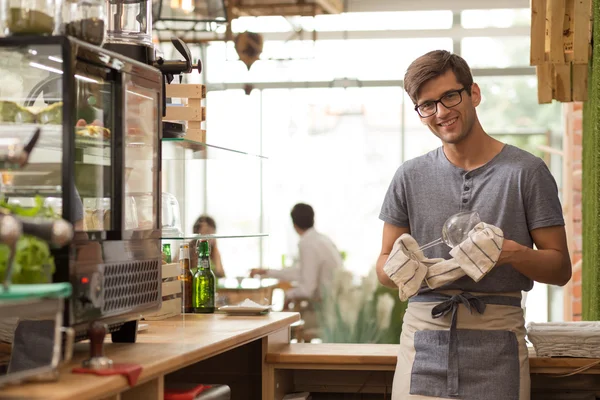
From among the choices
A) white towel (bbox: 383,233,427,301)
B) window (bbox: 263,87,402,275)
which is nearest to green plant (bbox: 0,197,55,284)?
white towel (bbox: 383,233,427,301)

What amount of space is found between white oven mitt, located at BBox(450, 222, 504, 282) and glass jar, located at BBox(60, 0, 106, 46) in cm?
98

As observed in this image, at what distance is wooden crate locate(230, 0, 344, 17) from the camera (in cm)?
738

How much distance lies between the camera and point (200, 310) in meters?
2.99

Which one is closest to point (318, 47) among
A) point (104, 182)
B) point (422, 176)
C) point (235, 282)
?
point (235, 282)

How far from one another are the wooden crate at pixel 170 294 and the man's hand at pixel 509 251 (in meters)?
0.99

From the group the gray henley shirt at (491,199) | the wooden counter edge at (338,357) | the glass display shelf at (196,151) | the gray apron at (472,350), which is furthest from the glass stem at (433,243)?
the glass display shelf at (196,151)

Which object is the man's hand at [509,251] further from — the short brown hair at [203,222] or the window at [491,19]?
the window at [491,19]

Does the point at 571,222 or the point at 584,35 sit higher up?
the point at 584,35

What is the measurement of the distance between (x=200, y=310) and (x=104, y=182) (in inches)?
45.8

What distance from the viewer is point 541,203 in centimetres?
231

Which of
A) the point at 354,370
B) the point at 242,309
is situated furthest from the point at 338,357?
the point at 242,309

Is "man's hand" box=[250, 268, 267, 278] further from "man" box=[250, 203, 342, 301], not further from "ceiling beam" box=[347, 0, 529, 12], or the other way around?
"ceiling beam" box=[347, 0, 529, 12]

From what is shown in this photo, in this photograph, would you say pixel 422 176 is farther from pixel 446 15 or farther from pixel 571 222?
pixel 446 15

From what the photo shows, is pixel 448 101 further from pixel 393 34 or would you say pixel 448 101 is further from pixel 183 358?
pixel 393 34
